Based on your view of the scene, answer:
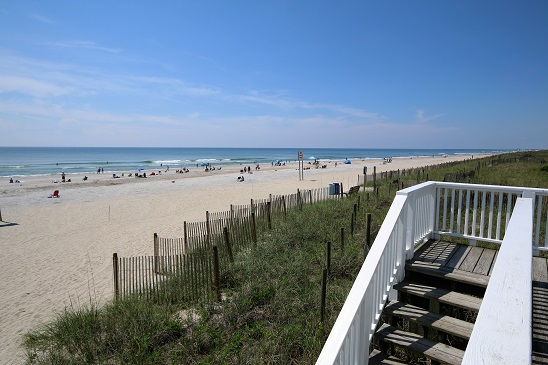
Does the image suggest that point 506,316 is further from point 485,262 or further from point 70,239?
point 70,239

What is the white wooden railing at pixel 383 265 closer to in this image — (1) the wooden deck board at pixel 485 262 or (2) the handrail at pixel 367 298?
(2) the handrail at pixel 367 298

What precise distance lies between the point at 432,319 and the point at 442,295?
0.42 meters

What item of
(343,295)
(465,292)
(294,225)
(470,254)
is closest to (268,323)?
(343,295)

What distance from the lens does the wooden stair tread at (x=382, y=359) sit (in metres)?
3.56

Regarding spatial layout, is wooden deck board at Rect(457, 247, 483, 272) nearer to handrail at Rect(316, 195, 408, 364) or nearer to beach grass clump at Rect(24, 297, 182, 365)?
handrail at Rect(316, 195, 408, 364)

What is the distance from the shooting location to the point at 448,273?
4.32 metres

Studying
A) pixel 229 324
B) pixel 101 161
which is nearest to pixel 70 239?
pixel 229 324

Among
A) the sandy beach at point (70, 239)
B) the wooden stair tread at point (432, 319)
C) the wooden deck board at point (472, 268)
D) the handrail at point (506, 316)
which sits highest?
the handrail at point (506, 316)

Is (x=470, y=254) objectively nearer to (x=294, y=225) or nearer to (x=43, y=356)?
(x=294, y=225)

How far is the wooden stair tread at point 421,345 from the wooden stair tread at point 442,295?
1.85 ft

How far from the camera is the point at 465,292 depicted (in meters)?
4.32

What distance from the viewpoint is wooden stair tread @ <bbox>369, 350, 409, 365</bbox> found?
3564 millimetres

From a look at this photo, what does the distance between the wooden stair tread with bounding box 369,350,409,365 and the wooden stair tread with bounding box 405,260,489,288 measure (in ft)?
4.24

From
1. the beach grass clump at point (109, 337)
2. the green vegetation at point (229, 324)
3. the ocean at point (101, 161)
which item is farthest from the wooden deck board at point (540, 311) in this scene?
the ocean at point (101, 161)
